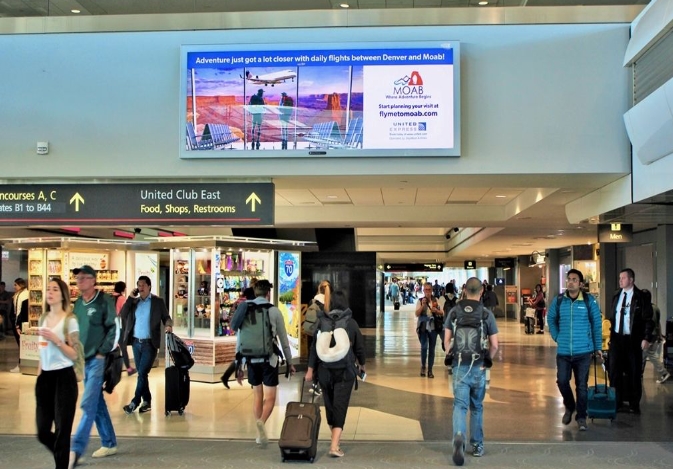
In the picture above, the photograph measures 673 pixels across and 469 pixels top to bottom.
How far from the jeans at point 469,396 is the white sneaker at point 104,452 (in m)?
3.26

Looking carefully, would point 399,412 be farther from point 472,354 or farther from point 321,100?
point 321,100

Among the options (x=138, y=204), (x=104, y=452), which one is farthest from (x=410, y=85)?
(x=104, y=452)

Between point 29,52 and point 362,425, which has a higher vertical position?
point 29,52

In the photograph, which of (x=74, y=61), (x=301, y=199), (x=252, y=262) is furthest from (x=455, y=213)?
(x=74, y=61)

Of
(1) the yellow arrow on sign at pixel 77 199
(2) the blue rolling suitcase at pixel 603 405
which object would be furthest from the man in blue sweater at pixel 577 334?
(1) the yellow arrow on sign at pixel 77 199

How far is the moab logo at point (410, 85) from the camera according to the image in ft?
26.3

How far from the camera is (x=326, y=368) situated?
6695 mm

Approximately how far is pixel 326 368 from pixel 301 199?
340 inches

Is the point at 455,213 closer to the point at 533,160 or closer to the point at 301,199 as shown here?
the point at 301,199

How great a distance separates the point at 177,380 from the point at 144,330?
84 centimetres

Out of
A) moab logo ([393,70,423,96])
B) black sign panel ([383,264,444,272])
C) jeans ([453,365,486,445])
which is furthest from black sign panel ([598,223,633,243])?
black sign panel ([383,264,444,272])

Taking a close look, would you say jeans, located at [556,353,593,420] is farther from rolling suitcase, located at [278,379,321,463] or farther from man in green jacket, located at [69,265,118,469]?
man in green jacket, located at [69,265,118,469]

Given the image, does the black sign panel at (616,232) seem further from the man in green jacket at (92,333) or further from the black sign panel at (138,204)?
the man in green jacket at (92,333)

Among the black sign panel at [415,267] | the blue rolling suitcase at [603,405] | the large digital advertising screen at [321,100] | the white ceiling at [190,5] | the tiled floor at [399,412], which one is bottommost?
the tiled floor at [399,412]
